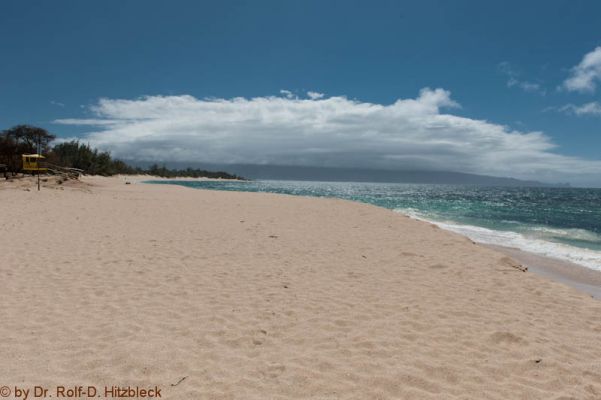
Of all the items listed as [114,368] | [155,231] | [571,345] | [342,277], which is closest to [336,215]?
[155,231]

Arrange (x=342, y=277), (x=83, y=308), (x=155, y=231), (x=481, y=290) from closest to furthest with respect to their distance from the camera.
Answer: (x=83, y=308)
(x=481, y=290)
(x=342, y=277)
(x=155, y=231)

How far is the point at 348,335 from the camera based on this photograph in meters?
5.41

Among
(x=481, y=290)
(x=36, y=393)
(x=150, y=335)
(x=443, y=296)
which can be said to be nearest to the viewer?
(x=36, y=393)

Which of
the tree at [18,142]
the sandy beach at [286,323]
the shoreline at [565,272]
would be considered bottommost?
the shoreline at [565,272]

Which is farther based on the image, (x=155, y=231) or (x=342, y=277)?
(x=155, y=231)

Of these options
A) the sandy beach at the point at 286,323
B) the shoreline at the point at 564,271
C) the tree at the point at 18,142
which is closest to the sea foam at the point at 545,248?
the shoreline at the point at 564,271

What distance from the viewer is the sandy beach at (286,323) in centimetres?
418

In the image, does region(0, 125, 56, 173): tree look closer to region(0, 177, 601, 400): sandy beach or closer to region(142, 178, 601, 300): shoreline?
region(0, 177, 601, 400): sandy beach

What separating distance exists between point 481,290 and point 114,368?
7.50m

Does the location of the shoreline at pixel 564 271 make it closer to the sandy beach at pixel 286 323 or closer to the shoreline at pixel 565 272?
the shoreline at pixel 565 272

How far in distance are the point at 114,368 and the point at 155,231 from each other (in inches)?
416

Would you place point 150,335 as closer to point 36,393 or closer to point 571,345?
point 36,393

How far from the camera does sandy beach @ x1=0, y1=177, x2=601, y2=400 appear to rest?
4.18m

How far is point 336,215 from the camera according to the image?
22188 millimetres
